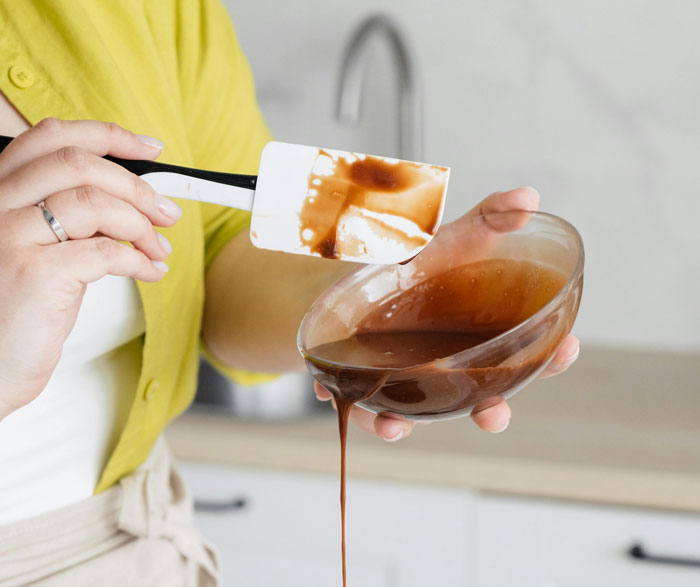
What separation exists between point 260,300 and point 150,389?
0.14 m

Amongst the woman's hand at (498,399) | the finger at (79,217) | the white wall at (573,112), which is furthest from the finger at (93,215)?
the white wall at (573,112)

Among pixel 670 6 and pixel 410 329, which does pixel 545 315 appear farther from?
pixel 670 6

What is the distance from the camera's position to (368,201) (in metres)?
0.55

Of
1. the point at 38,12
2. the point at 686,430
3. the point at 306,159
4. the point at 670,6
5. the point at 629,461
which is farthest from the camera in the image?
the point at 670,6

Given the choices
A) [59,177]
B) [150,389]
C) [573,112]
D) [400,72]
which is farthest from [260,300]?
[573,112]

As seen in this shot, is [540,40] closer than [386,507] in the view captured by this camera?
No

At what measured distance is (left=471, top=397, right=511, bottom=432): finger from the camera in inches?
23.5

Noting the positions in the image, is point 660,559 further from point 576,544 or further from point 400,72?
point 400,72

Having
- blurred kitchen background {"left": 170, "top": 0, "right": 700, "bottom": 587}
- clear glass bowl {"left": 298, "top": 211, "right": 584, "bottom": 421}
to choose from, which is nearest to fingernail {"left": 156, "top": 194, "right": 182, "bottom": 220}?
clear glass bowl {"left": 298, "top": 211, "right": 584, "bottom": 421}

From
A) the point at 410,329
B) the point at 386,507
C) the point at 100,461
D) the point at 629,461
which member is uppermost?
the point at 410,329

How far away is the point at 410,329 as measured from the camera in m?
0.66

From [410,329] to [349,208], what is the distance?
0.46 feet

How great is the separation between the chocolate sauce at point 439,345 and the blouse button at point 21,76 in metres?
0.29

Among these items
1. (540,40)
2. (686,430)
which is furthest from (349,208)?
(540,40)
